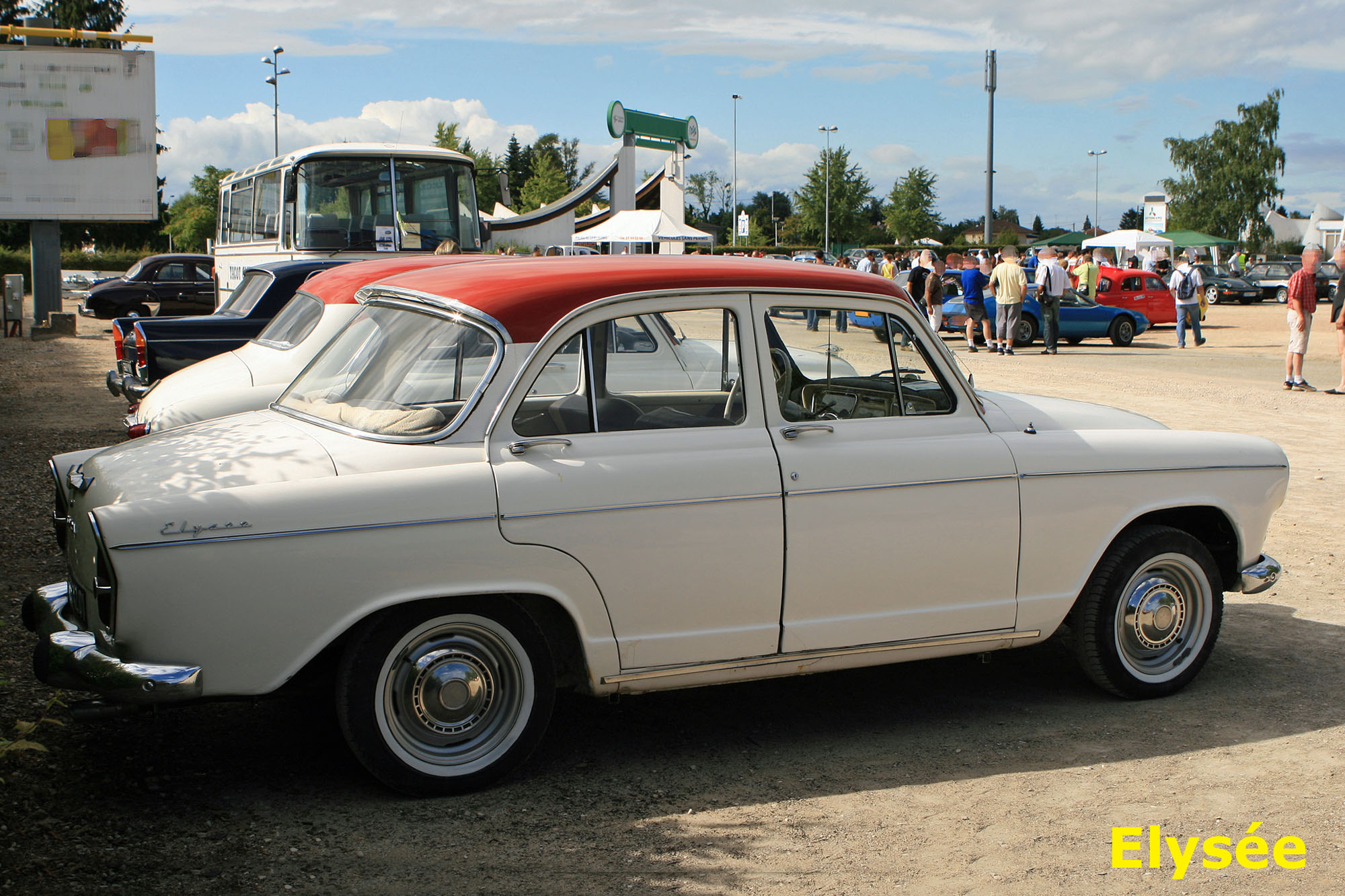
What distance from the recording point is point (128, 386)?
9703mm

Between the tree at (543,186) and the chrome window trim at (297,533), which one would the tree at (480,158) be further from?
the chrome window trim at (297,533)

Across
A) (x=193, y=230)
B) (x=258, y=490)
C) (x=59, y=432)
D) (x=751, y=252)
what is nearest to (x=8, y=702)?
(x=258, y=490)

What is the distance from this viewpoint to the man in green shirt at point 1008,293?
21172mm

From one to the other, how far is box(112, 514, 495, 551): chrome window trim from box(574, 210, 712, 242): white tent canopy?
3875 cm

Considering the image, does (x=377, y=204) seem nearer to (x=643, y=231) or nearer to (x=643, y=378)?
(x=643, y=378)

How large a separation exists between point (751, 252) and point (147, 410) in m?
43.2

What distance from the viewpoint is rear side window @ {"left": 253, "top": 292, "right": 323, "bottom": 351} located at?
8375 mm

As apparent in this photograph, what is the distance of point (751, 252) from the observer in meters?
49.6

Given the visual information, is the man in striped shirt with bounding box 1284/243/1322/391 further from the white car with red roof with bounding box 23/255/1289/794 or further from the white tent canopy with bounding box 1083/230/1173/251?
the white tent canopy with bounding box 1083/230/1173/251

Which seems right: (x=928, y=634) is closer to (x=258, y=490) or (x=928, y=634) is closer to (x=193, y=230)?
(x=258, y=490)

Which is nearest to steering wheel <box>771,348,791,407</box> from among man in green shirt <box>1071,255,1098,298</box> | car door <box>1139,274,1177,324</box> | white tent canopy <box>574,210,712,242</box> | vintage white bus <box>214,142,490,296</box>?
vintage white bus <box>214,142,490,296</box>

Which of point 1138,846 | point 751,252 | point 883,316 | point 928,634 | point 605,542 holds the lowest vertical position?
point 1138,846

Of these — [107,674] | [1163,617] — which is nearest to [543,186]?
[1163,617]

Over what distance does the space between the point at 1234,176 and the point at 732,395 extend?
8628 cm
